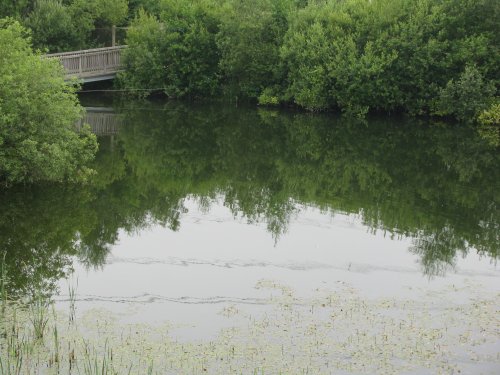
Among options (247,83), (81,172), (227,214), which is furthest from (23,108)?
(247,83)

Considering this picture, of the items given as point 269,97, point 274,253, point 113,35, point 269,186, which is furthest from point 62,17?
point 274,253

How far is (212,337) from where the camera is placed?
36.1 feet

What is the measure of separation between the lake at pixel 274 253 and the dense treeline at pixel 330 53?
6.79 meters

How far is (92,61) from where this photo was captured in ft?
122

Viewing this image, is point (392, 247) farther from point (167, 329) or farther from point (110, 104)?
point (110, 104)

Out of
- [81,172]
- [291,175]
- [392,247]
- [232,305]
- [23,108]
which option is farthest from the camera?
[291,175]

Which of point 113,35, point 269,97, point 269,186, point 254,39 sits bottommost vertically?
point 269,186

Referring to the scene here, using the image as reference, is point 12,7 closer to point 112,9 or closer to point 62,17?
point 62,17

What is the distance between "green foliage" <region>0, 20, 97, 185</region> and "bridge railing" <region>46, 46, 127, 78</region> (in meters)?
17.0

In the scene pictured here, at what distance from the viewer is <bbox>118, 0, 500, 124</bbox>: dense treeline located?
32750 mm

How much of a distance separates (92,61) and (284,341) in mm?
28990

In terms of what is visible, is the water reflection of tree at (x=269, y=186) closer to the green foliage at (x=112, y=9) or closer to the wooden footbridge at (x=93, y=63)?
the wooden footbridge at (x=93, y=63)

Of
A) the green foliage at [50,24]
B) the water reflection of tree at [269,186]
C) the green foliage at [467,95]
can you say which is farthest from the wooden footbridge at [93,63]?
the green foliage at [467,95]

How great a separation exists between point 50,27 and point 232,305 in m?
28.7
